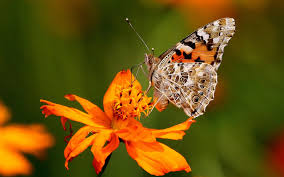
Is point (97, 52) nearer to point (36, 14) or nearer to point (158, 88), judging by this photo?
point (36, 14)

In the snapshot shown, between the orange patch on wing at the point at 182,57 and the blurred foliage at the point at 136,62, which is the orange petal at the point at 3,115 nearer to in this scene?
the blurred foliage at the point at 136,62

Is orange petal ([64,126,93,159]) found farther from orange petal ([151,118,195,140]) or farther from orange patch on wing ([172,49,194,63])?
orange patch on wing ([172,49,194,63])

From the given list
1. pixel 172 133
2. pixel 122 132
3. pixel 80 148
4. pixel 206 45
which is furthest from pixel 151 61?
pixel 80 148

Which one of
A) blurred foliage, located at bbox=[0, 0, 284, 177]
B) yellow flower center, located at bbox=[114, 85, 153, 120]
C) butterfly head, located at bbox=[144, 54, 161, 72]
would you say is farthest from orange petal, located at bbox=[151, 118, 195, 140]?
blurred foliage, located at bbox=[0, 0, 284, 177]

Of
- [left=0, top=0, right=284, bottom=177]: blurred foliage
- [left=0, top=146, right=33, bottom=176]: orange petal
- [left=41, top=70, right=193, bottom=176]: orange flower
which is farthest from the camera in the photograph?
[left=0, top=0, right=284, bottom=177]: blurred foliage

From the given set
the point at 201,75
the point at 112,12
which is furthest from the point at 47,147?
the point at 112,12

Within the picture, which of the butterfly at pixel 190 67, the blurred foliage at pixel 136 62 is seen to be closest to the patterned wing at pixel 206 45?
the butterfly at pixel 190 67
